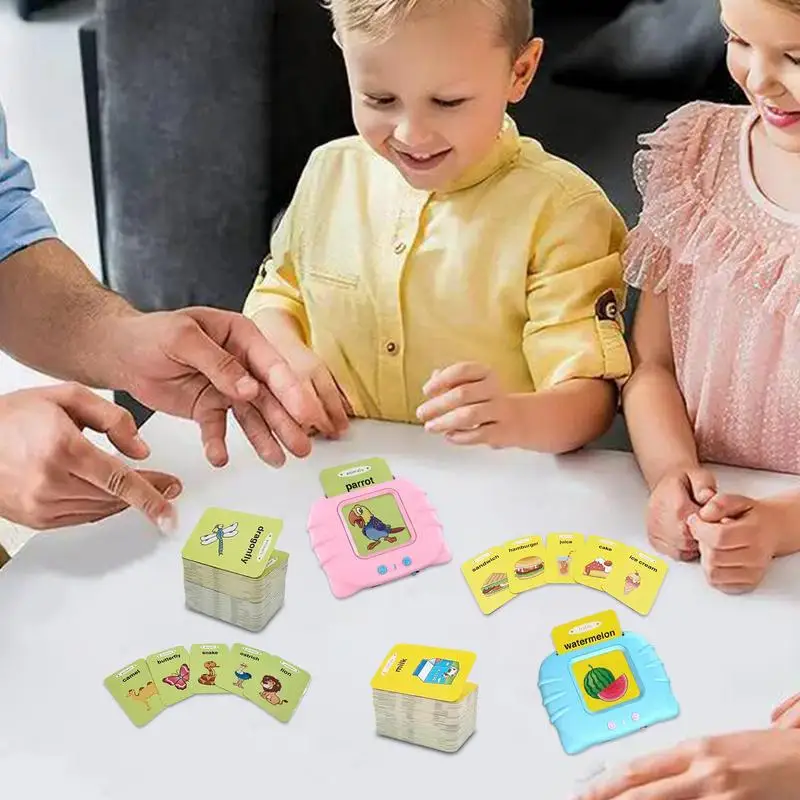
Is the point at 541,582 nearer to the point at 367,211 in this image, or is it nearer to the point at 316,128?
the point at 367,211

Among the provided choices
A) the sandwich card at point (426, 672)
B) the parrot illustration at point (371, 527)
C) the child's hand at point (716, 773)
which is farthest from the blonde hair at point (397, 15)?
the child's hand at point (716, 773)

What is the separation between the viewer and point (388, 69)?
108 centimetres

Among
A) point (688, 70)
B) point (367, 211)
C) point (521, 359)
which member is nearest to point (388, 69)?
point (367, 211)

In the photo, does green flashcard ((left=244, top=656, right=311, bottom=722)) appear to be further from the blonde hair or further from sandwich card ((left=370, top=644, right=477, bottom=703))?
the blonde hair

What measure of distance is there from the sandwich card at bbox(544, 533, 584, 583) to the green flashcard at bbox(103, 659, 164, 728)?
1.02 ft

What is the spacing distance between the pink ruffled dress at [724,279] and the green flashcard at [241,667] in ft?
1.62

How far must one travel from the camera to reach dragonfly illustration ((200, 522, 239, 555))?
0.97 m

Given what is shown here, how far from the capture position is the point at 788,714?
85 centimetres

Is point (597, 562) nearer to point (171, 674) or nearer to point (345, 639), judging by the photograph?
point (345, 639)

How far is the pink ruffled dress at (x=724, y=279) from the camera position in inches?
43.3

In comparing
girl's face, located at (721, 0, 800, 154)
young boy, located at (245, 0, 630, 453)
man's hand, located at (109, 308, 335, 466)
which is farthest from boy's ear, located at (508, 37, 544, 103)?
man's hand, located at (109, 308, 335, 466)

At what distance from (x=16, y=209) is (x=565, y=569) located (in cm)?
74

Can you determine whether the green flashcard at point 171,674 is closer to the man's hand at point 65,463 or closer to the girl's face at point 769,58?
the man's hand at point 65,463

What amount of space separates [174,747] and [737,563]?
445mm
